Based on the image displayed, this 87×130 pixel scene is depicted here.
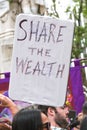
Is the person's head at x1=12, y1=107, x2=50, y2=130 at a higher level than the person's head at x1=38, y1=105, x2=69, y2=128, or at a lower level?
higher

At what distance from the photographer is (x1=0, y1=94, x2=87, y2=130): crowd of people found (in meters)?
4.93

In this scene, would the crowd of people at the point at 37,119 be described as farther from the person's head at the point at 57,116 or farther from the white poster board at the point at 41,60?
the white poster board at the point at 41,60

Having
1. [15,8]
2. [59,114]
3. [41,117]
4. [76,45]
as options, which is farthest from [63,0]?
[41,117]

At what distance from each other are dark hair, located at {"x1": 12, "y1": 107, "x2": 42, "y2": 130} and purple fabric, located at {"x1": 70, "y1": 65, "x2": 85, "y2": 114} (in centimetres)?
322

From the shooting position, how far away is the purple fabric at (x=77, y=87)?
8.27 m

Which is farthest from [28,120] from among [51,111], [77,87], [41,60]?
[77,87]

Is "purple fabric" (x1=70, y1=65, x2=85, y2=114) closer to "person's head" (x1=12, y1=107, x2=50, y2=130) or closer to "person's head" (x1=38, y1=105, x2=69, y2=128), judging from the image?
"person's head" (x1=38, y1=105, x2=69, y2=128)

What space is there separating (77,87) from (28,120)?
340cm

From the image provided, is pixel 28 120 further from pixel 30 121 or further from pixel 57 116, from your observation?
pixel 57 116

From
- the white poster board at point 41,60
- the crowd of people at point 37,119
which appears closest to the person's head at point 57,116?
the crowd of people at point 37,119

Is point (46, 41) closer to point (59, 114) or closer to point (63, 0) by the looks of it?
point (59, 114)

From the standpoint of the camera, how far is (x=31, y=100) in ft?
20.0

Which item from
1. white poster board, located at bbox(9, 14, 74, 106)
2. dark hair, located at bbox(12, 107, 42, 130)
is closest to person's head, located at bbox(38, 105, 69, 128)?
white poster board, located at bbox(9, 14, 74, 106)

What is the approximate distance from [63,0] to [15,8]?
3264 millimetres
